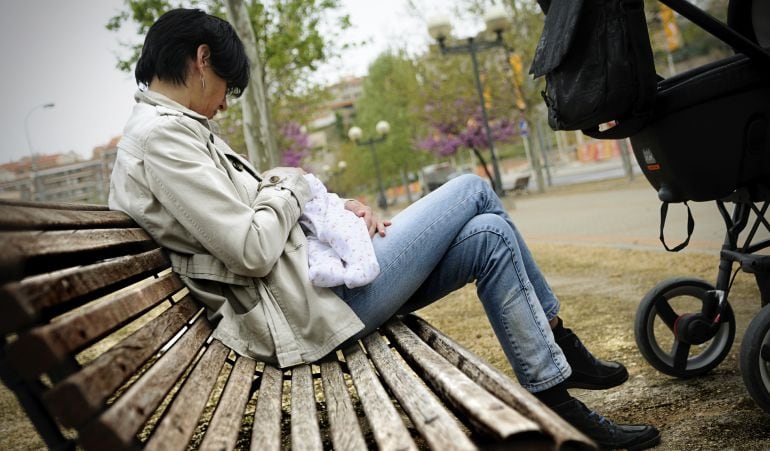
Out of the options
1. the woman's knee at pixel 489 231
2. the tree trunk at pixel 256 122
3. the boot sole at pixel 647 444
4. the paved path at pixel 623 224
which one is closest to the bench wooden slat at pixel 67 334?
the woman's knee at pixel 489 231

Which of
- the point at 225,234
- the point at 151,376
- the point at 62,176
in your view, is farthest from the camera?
the point at 62,176

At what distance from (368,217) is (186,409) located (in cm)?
112

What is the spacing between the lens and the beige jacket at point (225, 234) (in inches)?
77.4

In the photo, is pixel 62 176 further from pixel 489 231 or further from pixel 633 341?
pixel 489 231

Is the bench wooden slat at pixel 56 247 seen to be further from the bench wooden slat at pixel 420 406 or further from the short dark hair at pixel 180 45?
the bench wooden slat at pixel 420 406

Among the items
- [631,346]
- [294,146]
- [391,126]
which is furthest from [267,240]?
[391,126]

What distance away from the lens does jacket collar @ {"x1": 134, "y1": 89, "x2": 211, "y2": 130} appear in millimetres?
2213

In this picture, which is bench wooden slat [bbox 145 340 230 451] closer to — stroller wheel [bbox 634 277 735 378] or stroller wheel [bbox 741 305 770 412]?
stroller wheel [bbox 741 305 770 412]

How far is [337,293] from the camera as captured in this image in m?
2.18

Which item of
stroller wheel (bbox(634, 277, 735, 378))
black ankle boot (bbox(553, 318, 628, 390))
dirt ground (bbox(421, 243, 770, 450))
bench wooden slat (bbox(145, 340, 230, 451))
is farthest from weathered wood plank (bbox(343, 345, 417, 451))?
stroller wheel (bbox(634, 277, 735, 378))

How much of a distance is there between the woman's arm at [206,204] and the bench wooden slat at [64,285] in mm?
173

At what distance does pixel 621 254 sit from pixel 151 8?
38.5ft

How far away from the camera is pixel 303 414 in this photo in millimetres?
1602

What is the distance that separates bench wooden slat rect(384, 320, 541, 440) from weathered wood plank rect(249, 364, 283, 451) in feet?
1.22
